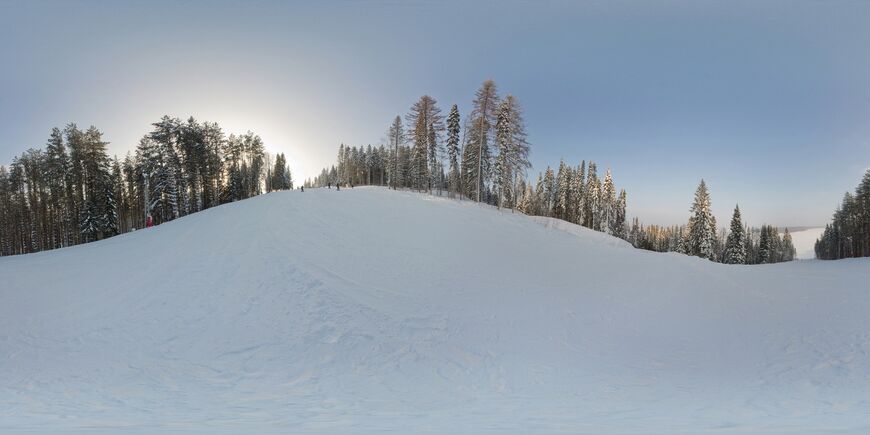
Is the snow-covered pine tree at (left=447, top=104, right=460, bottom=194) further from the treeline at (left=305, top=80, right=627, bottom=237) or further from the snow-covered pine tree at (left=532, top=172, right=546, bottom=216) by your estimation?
the snow-covered pine tree at (left=532, top=172, right=546, bottom=216)

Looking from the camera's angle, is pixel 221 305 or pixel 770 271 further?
pixel 770 271

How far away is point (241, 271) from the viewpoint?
16719 millimetres

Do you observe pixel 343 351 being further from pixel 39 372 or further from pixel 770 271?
pixel 770 271

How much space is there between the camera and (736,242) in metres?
54.8

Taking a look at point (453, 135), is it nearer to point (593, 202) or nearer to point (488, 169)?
point (488, 169)

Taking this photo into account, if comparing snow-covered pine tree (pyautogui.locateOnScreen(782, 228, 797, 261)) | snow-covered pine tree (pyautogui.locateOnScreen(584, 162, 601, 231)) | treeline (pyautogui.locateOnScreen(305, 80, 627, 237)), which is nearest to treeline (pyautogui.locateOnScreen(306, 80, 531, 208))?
treeline (pyautogui.locateOnScreen(305, 80, 627, 237))

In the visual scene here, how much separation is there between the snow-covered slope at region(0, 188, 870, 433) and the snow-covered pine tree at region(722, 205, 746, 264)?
3880cm

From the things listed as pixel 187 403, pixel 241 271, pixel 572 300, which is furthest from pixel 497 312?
pixel 241 271

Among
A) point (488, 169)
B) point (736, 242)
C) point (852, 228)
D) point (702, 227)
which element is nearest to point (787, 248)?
point (852, 228)

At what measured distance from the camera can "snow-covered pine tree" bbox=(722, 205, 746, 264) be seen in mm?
53688

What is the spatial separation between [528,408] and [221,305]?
1183 centimetres

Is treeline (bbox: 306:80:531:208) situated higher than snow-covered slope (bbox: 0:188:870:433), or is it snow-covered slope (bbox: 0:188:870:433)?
treeline (bbox: 306:80:531:208)

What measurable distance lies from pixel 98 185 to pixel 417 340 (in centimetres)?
4702

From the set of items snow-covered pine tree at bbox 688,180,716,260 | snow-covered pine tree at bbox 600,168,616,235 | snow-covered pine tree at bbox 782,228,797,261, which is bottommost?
snow-covered pine tree at bbox 782,228,797,261
